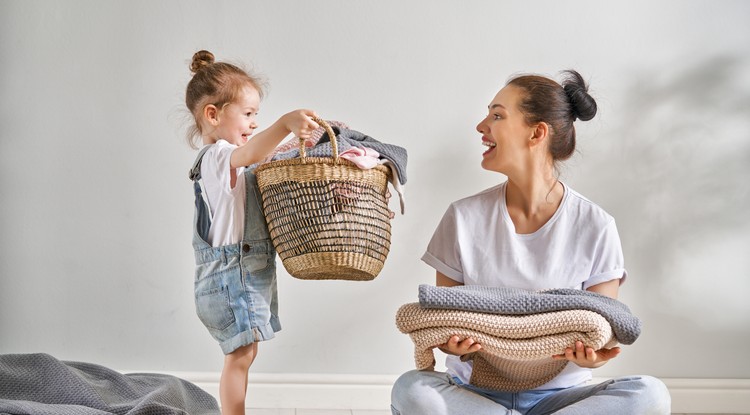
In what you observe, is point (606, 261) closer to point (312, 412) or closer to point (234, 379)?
point (234, 379)

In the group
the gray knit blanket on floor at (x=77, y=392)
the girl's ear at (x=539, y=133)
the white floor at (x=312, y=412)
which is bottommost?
the white floor at (x=312, y=412)

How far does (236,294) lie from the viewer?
6.49 ft

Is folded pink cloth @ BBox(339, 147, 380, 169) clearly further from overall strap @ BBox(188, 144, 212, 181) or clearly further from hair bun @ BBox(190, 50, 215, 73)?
hair bun @ BBox(190, 50, 215, 73)

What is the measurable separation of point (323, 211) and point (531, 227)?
0.54 metres

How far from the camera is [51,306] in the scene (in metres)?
2.71

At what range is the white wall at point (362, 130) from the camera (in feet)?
8.89

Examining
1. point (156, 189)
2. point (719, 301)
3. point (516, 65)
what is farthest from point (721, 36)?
point (156, 189)

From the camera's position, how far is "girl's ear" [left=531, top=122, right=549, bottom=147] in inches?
80.9

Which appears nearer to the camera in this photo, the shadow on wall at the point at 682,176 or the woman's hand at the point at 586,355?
the woman's hand at the point at 586,355

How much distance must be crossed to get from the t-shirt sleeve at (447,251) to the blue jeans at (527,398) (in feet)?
0.95

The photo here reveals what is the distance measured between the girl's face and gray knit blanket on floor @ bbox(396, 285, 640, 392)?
0.65 meters

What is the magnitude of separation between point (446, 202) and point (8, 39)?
1.48m

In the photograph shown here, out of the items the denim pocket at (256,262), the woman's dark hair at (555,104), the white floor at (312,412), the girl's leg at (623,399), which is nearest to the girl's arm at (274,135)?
the denim pocket at (256,262)

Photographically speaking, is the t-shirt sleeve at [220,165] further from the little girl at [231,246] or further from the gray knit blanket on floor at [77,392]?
the gray knit blanket on floor at [77,392]
